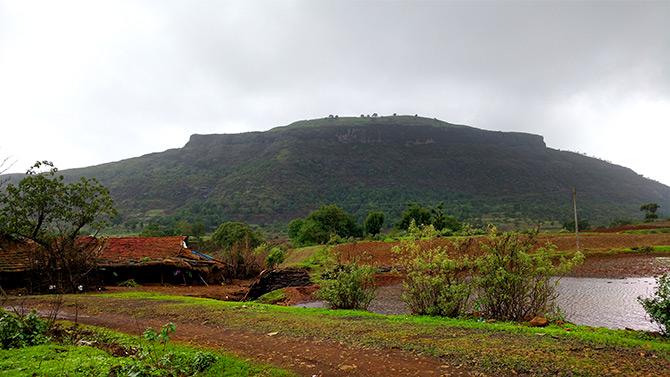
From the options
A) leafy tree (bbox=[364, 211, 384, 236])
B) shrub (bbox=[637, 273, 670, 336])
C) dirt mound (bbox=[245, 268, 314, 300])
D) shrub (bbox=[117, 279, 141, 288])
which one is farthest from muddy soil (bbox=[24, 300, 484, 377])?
leafy tree (bbox=[364, 211, 384, 236])

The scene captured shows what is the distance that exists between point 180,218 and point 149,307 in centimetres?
6893

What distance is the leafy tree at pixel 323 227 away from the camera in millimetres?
50062

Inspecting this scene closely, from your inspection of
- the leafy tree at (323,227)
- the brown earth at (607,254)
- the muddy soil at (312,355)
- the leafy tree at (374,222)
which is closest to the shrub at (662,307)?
the muddy soil at (312,355)

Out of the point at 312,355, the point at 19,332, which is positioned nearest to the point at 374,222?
the point at 312,355

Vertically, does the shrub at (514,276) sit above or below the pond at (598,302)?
above

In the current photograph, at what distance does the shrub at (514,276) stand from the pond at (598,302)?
174 centimetres

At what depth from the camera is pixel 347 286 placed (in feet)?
40.6

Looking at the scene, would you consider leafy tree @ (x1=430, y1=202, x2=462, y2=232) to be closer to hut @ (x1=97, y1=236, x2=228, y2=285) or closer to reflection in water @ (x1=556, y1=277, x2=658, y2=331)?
reflection in water @ (x1=556, y1=277, x2=658, y2=331)

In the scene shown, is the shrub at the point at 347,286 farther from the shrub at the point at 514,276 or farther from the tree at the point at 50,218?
the tree at the point at 50,218

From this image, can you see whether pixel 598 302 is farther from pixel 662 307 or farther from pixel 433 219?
pixel 433 219

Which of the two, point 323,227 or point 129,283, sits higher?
point 323,227

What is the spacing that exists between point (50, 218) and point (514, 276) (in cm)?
2126

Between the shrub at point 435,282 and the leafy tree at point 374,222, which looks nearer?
the shrub at point 435,282

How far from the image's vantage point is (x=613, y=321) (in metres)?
10.5
